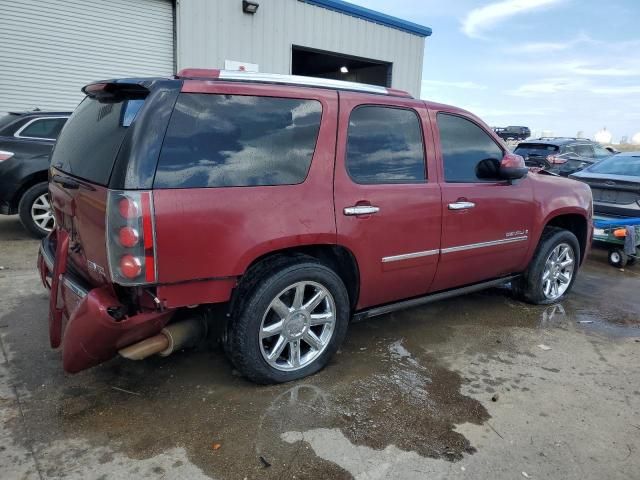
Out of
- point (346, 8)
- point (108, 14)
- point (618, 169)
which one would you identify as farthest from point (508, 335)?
point (346, 8)

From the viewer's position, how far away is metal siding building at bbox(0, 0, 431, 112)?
30.7ft

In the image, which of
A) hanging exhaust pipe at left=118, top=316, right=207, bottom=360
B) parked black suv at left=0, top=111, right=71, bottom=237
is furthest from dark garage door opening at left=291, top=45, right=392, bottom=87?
hanging exhaust pipe at left=118, top=316, right=207, bottom=360

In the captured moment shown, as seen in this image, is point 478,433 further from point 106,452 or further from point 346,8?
point 346,8

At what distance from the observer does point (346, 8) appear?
12516 mm

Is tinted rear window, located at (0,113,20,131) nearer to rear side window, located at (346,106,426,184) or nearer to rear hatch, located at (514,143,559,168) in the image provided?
rear side window, located at (346,106,426,184)

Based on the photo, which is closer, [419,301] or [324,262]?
[324,262]

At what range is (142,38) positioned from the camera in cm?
1034

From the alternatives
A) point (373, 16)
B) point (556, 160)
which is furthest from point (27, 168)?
point (556, 160)

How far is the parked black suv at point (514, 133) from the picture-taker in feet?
102

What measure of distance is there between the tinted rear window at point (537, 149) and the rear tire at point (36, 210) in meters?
12.1

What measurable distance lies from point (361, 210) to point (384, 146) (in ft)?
1.79

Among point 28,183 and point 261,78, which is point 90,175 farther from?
point 28,183

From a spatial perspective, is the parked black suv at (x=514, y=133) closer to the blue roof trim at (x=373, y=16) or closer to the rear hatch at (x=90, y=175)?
the blue roof trim at (x=373, y=16)

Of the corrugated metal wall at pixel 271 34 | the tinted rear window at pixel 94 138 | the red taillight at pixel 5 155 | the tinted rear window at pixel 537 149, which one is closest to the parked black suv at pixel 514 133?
the tinted rear window at pixel 537 149
